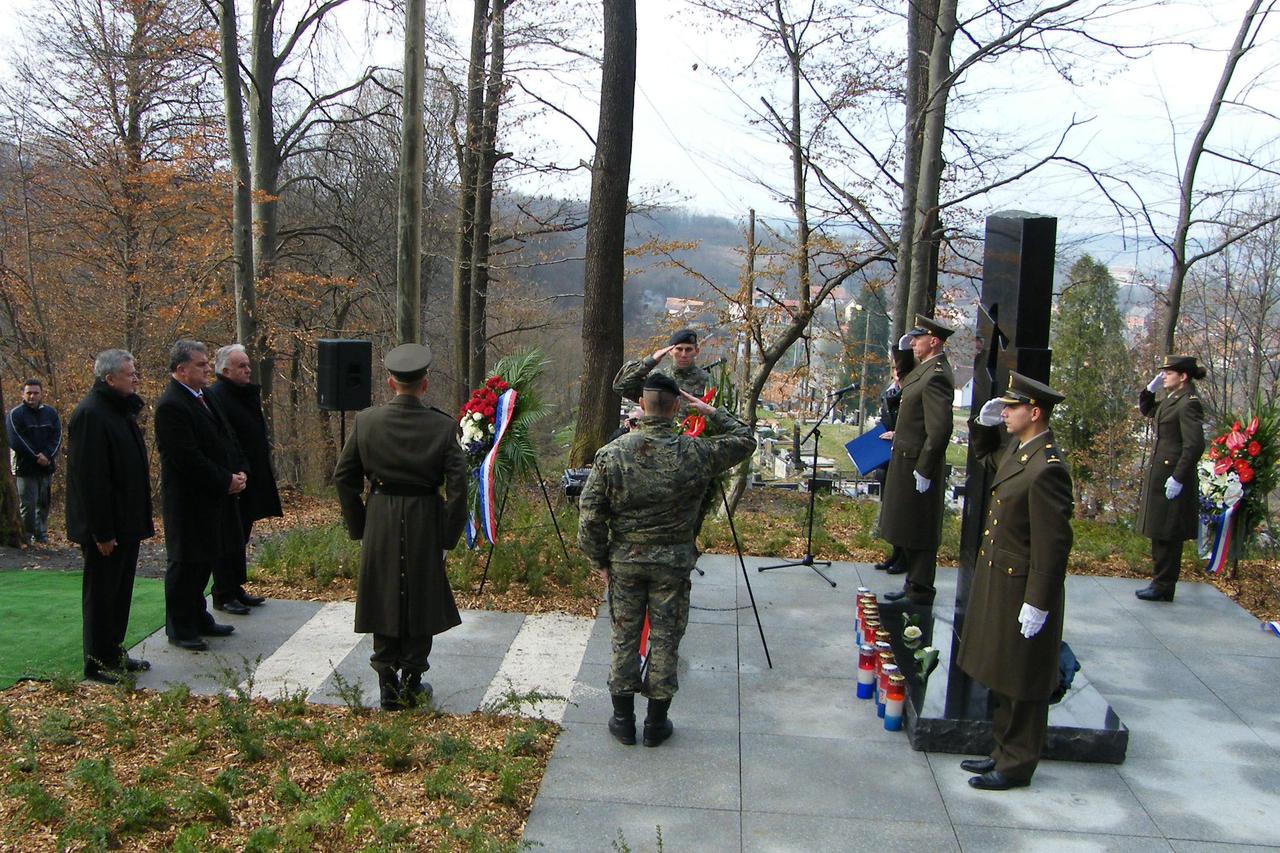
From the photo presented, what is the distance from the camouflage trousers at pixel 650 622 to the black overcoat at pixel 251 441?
121 inches

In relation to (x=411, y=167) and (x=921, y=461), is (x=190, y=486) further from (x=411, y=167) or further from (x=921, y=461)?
(x=921, y=461)

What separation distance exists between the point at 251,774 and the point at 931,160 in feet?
29.7

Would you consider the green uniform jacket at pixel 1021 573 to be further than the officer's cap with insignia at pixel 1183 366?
No

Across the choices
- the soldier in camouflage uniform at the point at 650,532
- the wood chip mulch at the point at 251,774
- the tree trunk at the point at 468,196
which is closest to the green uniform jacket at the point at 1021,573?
the soldier in camouflage uniform at the point at 650,532

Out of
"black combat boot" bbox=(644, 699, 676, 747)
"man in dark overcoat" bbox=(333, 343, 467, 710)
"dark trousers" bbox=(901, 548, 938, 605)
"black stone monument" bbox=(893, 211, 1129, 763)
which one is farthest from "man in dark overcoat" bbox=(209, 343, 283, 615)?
"dark trousers" bbox=(901, 548, 938, 605)

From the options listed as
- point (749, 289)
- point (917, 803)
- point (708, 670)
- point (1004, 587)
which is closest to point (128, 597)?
point (708, 670)

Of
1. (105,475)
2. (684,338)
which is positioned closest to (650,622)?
(684,338)

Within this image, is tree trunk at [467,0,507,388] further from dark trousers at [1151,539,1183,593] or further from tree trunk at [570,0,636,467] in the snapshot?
dark trousers at [1151,539,1183,593]

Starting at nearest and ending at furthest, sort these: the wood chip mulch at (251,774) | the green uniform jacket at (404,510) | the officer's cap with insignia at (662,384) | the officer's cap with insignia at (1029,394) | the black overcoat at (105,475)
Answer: the wood chip mulch at (251,774) < the officer's cap with insignia at (1029,394) < the officer's cap with insignia at (662,384) < the green uniform jacket at (404,510) < the black overcoat at (105,475)

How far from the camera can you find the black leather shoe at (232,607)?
6578 millimetres

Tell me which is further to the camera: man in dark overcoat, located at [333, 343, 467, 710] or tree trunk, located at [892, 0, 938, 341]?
tree trunk, located at [892, 0, 938, 341]

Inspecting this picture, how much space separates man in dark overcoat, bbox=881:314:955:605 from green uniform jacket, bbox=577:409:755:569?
2325 millimetres

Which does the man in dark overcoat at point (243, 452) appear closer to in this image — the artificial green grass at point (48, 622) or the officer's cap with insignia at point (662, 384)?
the artificial green grass at point (48, 622)

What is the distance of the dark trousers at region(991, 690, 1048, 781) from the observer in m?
4.32
